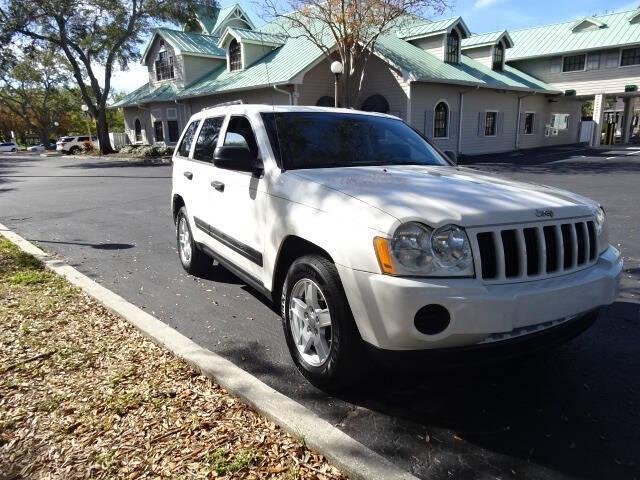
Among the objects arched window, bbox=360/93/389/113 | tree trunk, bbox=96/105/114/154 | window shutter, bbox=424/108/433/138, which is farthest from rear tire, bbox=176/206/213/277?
tree trunk, bbox=96/105/114/154

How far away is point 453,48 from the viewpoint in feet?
82.1

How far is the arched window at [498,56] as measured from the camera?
28203mm

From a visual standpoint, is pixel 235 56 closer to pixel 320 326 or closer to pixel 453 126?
Result: pixel 453 126

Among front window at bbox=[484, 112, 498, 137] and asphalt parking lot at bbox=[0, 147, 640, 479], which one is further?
front window at bbox=[484, 112, 498, 137]

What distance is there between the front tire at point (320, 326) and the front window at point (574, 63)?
108 feet

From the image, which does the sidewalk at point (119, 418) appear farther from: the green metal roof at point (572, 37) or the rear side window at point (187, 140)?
the green metal roof at point (572, 37)

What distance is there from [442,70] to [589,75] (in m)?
12.7

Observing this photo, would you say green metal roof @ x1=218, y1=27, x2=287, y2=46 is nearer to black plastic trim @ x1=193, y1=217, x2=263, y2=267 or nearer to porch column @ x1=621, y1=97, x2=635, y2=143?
black plastic trim @ x1=193, y1=217, x2=263, y2=267

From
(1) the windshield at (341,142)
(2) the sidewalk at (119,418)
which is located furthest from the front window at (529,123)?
(2) the sidewalk at (119,418)

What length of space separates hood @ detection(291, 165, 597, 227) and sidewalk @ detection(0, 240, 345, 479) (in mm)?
1418

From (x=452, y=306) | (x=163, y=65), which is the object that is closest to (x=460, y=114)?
(x=163, y=65)

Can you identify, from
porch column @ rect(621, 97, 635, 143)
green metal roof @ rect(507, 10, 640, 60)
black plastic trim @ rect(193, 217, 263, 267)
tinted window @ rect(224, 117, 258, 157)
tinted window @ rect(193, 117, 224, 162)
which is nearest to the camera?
black plastic trim @ rect(193, 217, 263, 267)

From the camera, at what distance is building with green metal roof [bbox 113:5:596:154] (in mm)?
21953

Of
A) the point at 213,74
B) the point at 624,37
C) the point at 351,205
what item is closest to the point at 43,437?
the point at 351,205
